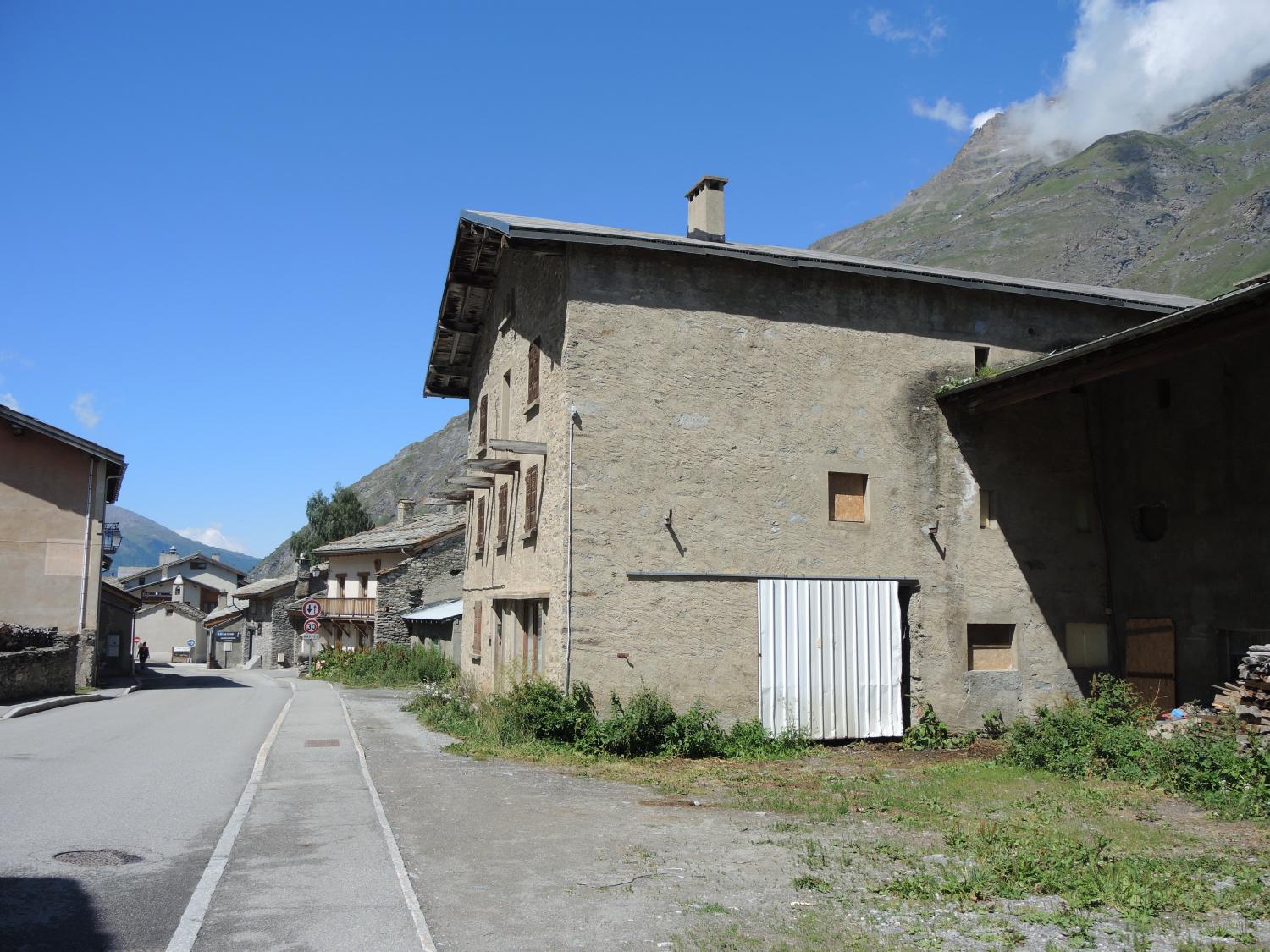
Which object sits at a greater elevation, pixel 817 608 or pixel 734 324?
pixel 734 324

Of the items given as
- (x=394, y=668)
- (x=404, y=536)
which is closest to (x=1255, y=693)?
(x=394, y=668)

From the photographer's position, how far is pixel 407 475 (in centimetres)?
16200

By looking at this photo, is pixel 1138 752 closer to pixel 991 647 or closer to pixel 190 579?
pixel 991 647

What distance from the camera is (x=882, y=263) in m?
17.0

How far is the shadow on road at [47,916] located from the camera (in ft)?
18.5

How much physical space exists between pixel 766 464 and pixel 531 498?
3960 mm

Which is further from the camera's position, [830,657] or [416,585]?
[416,585]

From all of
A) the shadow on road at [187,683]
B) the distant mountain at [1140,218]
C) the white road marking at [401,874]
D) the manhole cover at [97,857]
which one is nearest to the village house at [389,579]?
the shadow on road at [187,683]

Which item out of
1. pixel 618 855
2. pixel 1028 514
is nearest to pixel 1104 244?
pixel 1028 514

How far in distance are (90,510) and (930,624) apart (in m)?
23.3

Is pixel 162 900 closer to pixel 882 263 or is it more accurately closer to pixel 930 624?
pixel 930 624

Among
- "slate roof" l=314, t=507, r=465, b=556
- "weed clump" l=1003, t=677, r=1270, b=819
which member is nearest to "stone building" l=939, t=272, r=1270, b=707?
"weed clump" l=1003, t=677, r=1270, b=819

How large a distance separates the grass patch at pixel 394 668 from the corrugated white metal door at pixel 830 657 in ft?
54.6

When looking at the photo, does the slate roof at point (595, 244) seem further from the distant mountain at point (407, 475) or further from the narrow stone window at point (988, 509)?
the distant mountain at point (407, 475)
